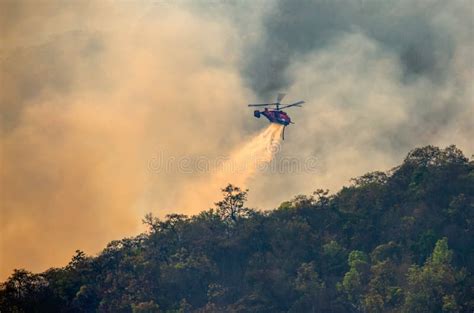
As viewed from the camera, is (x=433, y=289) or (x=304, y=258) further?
(x=304, y=258)

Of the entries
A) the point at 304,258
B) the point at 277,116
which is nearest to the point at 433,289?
the point at 304,258

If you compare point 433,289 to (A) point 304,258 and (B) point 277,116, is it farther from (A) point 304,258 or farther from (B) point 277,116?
(B) point 277,116

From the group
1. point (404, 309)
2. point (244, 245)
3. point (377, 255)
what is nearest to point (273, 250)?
point (244, 245)

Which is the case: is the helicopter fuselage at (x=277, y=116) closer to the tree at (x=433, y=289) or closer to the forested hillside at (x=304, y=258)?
the forested hillside at (x=304, y=258)

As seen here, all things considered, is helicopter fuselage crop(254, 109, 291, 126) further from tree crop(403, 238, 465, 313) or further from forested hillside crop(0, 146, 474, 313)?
tree crop(403, 238, 465, 313)

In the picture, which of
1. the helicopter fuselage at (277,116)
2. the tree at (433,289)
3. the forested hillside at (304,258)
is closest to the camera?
the tree at (433,289)

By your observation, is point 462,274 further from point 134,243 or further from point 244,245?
point 134,243

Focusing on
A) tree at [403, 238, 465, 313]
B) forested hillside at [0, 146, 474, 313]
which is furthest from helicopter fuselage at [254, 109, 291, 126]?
tree at [403, 238, 465, 313]

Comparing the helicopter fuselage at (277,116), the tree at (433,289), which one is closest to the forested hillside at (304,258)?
the tree at (433,289)
